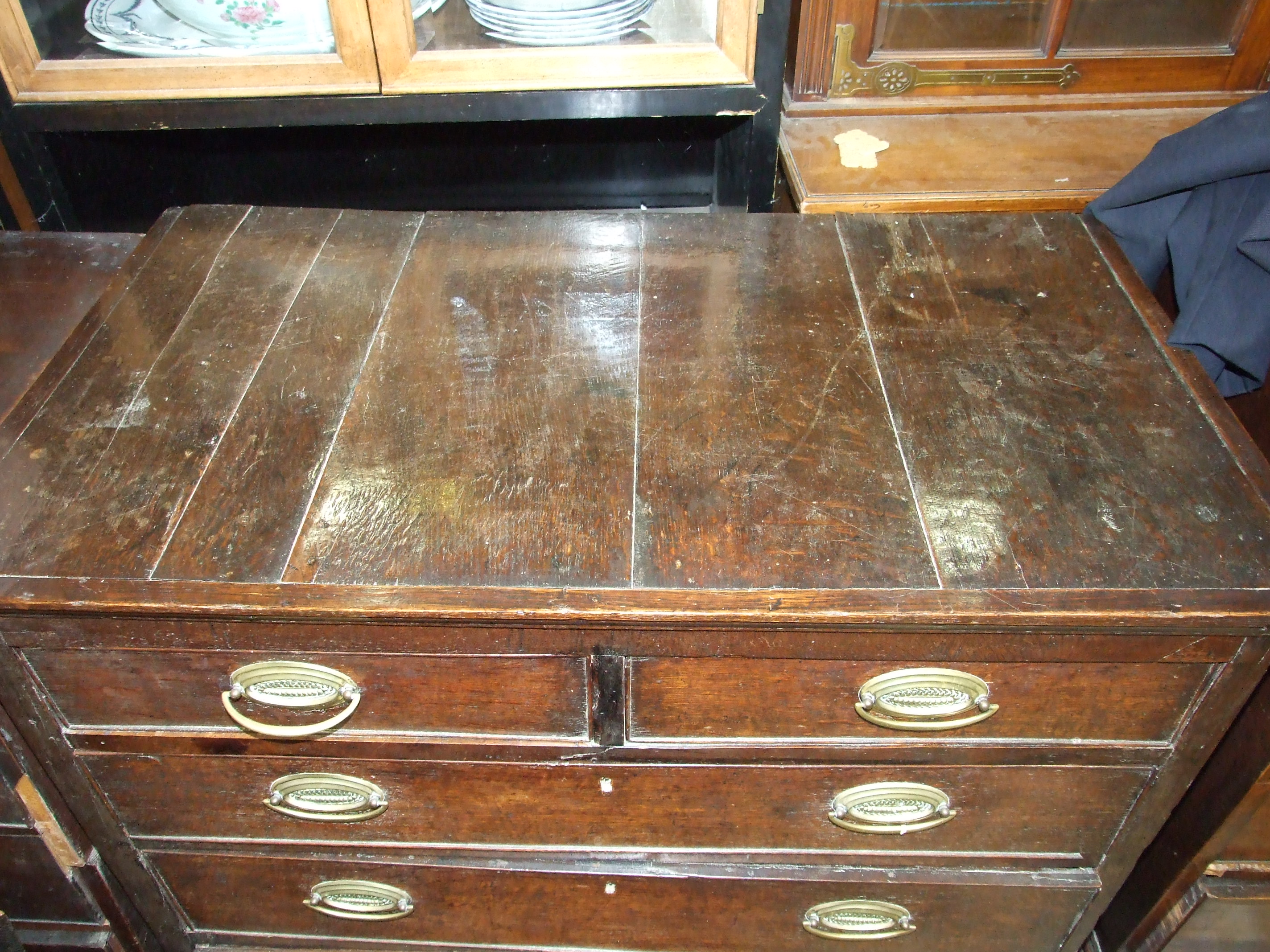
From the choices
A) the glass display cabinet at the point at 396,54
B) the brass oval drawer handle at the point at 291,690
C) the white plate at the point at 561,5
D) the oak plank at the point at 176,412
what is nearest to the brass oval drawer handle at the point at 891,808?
the brass oval drawer handle at the point at 291,690

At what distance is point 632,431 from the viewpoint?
92 centimetres

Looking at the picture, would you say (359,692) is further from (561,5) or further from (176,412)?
(561,5)

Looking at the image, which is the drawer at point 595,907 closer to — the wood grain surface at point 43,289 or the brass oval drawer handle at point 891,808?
the brass oval drawer handle at point 891,808

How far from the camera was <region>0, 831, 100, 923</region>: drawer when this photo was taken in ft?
3.34

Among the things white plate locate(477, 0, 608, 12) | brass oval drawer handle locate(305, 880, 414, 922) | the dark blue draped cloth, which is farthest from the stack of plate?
brass oval drawer handle locate(305, 880, 414, 922)

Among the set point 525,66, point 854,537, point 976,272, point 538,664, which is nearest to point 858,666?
point 854,537

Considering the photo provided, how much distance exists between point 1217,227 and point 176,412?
110 centimetres

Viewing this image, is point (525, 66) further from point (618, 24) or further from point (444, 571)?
point (444, 571)

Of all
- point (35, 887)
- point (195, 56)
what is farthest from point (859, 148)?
point (35, 887)

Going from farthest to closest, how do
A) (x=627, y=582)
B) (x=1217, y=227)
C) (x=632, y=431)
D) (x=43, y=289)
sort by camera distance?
(x=43, y=289) → (x=1217, y=227) → (x=632, y=431) → (x=627, y=582)

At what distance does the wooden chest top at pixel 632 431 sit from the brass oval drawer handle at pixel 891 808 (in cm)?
26

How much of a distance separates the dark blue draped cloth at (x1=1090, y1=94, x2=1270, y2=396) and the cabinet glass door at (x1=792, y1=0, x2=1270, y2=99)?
0.44 meters

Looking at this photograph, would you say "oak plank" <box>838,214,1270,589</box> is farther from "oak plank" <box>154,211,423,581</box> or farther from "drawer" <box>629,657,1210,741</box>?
"oak plank" <box>154,211,423,581</box>

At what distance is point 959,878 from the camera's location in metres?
1.02
